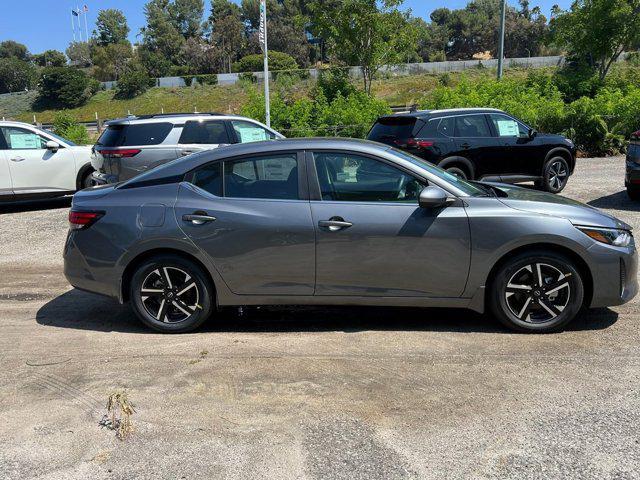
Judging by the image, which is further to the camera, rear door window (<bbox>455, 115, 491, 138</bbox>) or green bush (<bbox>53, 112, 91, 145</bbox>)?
green bush (<bbox>53, 112, 91, 145</bbox>)

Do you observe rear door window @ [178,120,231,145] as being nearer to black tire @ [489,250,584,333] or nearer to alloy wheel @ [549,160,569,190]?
alloy wheel @ [549,160,569,190]

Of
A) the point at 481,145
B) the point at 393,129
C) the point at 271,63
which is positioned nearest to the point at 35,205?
the point at 393,129

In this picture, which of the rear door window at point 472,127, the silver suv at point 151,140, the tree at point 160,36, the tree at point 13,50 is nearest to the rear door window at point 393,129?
the rear door window at point 472,127

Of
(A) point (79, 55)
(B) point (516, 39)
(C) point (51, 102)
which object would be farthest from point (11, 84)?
(B) point (516, 39)

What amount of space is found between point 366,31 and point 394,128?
13.7 metres

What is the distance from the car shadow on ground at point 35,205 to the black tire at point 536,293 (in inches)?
393

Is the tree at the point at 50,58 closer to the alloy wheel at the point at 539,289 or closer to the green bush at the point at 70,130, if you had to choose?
the green bush at the point at 70,130

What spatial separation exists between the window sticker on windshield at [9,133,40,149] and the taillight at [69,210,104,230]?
7.33 meters

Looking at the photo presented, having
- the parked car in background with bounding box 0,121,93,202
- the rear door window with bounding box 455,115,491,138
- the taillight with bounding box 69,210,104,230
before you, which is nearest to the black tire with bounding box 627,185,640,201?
the rear door window with bounding box 455,115,491,138

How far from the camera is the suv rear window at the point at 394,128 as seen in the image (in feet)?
36.9

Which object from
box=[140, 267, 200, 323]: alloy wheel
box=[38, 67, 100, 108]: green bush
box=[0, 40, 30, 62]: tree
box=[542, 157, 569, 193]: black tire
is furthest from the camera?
box=[0, 40, 30, 62]: tree

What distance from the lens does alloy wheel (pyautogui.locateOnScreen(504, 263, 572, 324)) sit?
15.6 feet

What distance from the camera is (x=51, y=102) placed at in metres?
72.2

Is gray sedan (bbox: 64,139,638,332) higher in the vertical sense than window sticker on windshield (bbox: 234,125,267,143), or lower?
lower
